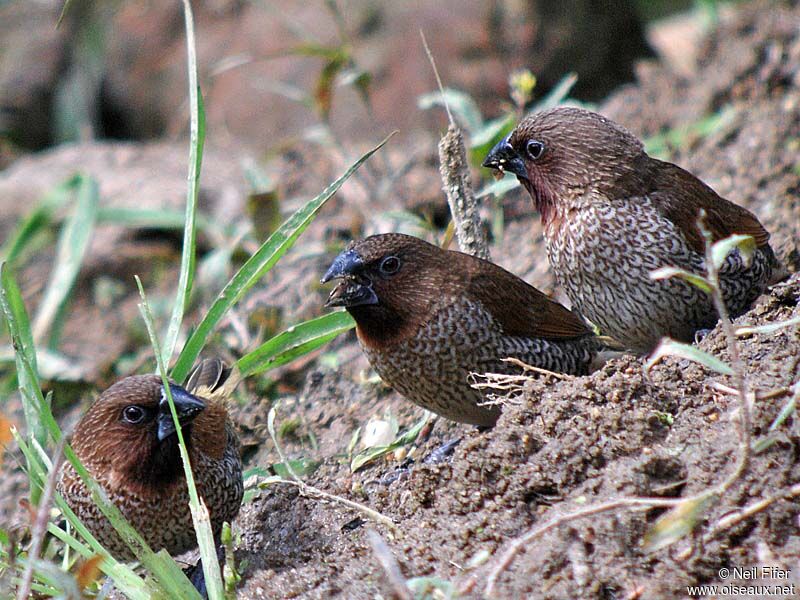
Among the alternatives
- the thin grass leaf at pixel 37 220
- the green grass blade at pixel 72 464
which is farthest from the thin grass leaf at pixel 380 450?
the thin grass leaf at pixel 37 220

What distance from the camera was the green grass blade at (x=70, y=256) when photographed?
19.2ft

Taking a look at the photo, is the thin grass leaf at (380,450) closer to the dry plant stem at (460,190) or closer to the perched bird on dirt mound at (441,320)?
the perched bird on dirt mound at (441,320)

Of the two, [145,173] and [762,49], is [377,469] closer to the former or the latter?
[762,49]

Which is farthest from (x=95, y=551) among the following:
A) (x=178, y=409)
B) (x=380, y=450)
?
(x=380, y=450)

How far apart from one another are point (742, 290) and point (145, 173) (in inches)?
193

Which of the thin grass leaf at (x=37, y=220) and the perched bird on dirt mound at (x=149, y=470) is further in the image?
the thin grass leaf at (x=37, y=220)

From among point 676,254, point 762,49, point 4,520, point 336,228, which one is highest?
point 762,49

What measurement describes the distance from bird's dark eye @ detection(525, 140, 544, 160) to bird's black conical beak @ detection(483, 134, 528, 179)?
0.05m

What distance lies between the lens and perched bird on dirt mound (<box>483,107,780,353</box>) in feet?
11.8

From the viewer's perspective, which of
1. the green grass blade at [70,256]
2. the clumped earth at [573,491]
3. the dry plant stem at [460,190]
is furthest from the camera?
the green grass blade at [70,256]

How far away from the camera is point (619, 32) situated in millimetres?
7723

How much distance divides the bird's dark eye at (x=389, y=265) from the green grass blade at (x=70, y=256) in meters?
2.57

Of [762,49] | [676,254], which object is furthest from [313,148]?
[676,254]

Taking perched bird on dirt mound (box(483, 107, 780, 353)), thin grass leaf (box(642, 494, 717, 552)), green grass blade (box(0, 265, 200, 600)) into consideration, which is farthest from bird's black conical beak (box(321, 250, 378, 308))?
thin grass leaf (box(642, 494, 717, 552))
